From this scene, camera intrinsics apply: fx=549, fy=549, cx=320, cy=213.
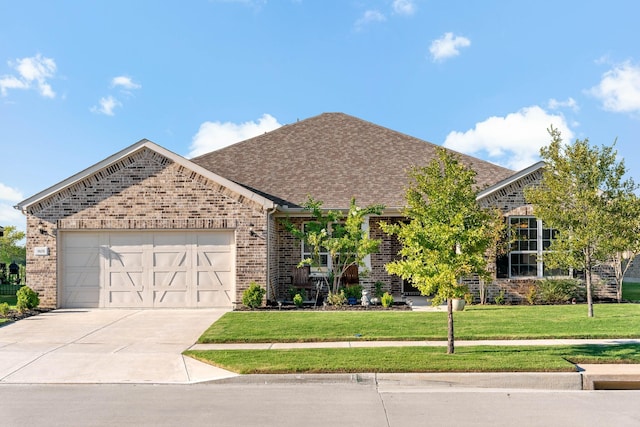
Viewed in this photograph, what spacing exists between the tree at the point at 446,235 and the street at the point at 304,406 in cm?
197

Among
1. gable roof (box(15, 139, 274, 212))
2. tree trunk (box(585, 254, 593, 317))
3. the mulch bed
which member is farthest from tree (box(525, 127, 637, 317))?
the mulch bed

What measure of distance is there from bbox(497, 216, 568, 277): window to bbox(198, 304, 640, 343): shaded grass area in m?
2.05

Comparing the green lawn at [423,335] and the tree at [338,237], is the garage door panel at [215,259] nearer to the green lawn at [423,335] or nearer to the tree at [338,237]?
the green lawn at [423,335]

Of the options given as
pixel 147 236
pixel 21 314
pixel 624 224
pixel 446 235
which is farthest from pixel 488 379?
pixel 21 314

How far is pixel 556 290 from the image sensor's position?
56.1ft

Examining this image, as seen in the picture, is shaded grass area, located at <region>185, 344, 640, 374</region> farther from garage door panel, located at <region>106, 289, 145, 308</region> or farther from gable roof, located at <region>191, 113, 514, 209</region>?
gable roof, located at <region>191, 113, 514, 209</region>

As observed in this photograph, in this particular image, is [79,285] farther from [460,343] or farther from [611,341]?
[611,341]

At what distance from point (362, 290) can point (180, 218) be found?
5.96 metres

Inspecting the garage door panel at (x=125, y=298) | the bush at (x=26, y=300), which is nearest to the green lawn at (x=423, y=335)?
the garage door panel at (x=125, y=298)

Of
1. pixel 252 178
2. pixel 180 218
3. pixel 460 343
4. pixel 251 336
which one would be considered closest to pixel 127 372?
pixel 251 336

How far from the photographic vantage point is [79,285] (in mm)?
16359

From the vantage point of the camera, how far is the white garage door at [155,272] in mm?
16234

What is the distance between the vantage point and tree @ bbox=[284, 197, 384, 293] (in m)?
15.9

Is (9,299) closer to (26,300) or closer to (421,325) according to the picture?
(26,300)
